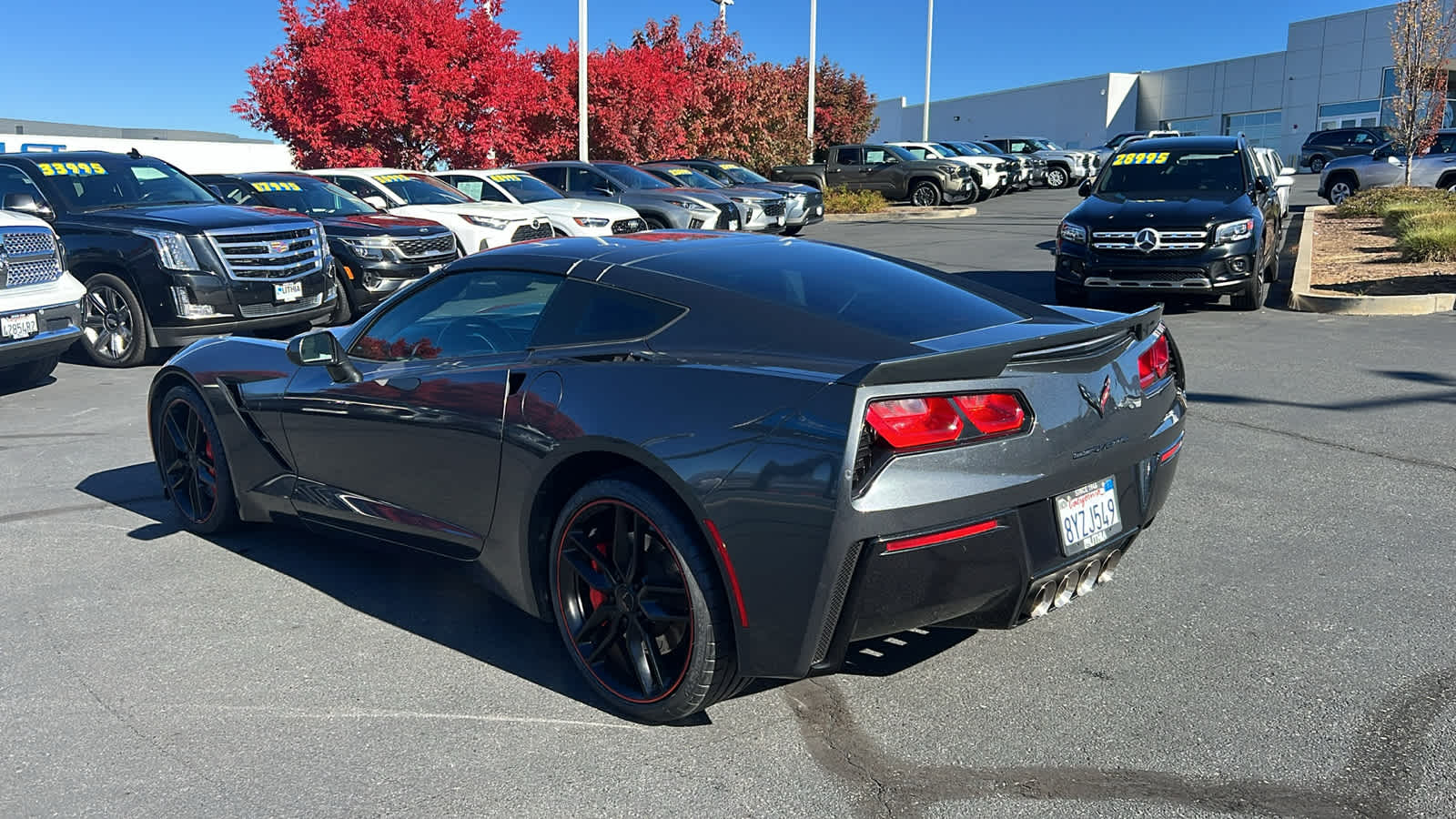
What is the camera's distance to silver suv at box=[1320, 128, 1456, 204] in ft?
86.6

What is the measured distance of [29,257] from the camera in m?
9.22

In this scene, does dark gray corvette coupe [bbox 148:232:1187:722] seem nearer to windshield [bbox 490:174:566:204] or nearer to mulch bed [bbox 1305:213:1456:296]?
mulch bed [bbox 1305:213:1456:296]

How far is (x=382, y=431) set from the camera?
174 inches

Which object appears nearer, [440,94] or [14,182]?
[14,182]

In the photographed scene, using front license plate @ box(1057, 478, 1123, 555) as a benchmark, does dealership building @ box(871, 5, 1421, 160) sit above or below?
above

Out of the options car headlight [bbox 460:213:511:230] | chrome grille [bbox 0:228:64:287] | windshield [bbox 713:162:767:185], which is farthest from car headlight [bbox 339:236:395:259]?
windshield [bbox 713:162:767:185]

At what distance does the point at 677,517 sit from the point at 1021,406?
3.31 feet

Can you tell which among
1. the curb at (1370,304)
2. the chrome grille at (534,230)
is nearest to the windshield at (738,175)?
the chrome grille at (534,230)

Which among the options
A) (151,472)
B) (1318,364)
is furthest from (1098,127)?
(151,472)

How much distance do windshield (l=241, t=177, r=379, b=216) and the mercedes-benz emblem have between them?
27.4 ft

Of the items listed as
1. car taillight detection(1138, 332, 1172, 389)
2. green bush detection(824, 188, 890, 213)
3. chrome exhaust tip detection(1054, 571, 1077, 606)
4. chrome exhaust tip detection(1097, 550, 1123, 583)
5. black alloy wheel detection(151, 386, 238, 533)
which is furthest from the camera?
green bush detection(824, 188, 890, 213)

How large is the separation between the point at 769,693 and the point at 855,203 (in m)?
26.7

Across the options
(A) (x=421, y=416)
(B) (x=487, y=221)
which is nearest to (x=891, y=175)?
(B) (x=487, y=221)

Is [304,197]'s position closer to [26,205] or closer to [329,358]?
[26,205]
